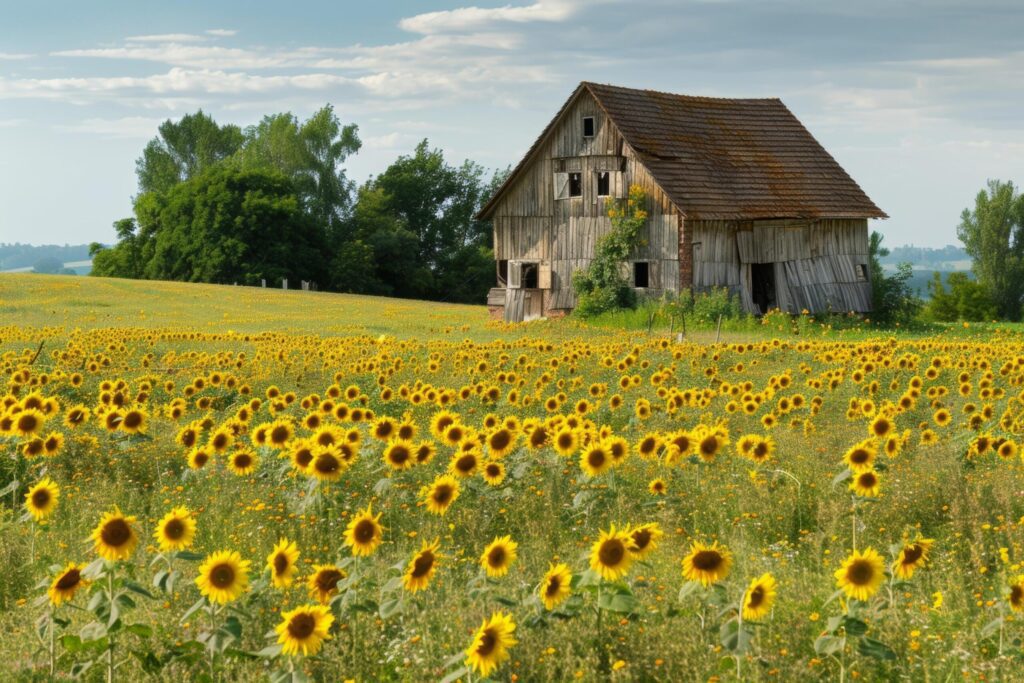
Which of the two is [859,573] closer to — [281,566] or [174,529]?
[281,566]

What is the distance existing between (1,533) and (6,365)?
929 centimetres

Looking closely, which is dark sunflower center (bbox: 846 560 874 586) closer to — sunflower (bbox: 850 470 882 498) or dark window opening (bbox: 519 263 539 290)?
sunflower (bbox: 850 470 882 498)

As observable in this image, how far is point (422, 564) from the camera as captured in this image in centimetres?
572

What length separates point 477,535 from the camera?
8422mm

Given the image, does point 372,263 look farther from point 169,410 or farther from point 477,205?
point 169,410

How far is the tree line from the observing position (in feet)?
214

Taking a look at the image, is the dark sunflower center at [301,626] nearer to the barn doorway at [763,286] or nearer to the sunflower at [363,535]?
the sunflower at [363,535]

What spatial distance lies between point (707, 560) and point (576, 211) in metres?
30.8

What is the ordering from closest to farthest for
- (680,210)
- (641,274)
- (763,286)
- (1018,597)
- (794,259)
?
(1018,597)
(680,210)
(641,274)
(794,259)
(763,286)

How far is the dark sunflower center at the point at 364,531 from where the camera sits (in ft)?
19.9

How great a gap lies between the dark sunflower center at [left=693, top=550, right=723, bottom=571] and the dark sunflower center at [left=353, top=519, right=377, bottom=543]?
1.63 metres

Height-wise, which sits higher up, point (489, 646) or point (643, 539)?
point (643, 539)

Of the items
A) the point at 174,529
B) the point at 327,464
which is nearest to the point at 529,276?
the point at 327,464

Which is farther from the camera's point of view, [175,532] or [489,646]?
[175,532]
